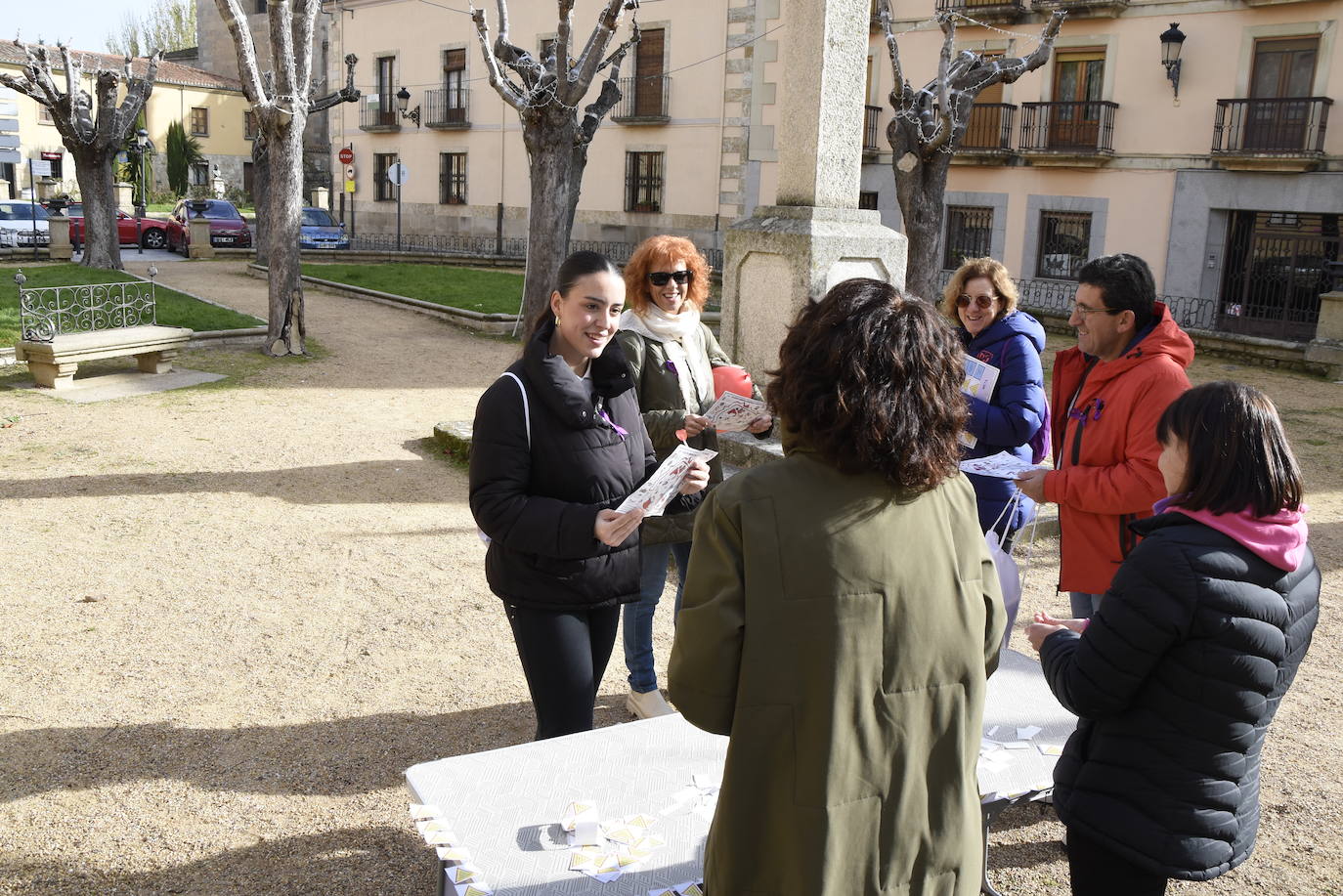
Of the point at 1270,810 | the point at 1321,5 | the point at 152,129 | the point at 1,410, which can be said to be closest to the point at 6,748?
the point at 1270,810

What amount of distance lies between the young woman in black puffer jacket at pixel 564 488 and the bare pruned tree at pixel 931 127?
42.5 ft

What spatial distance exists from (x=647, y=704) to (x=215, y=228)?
26.5 meters

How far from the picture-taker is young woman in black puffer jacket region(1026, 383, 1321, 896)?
208 cm

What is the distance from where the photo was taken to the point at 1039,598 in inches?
228

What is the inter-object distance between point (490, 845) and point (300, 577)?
3.49m

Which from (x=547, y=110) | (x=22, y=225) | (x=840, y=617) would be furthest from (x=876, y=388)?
(x=22, y=225)

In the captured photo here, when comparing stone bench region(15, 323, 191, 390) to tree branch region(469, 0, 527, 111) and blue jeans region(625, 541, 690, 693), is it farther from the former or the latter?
blue jeans region(625, 541, 690, 693)

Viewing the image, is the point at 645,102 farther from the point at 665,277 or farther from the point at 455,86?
the point at 665,277

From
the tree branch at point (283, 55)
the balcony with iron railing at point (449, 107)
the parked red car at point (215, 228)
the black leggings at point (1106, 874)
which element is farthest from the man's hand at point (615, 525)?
the balcony with iron railing at point (449, 107)

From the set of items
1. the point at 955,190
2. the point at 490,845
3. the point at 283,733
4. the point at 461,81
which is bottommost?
the point at 283,733

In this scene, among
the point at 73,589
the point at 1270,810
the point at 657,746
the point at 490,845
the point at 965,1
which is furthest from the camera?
the point at 965,1

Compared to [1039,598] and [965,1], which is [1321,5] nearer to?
[965,1]

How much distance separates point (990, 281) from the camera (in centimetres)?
394

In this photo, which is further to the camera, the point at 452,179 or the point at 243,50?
the point at 452,179
